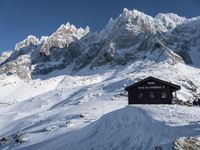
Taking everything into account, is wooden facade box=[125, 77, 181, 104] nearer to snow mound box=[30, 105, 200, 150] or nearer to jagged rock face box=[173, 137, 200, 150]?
snow mound box=[30, 105, 200, 150]

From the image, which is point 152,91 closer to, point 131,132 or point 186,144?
point 131,132

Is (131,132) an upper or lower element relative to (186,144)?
upper

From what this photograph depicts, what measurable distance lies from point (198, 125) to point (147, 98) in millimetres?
28172

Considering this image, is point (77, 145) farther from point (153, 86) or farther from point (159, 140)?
point (153, 86)

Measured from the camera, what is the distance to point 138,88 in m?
55.1

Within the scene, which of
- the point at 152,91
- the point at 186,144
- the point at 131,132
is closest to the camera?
the point at 186,144

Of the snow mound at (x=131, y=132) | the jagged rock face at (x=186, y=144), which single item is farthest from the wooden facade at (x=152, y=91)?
the jagged rock face at (x=186, y=144)

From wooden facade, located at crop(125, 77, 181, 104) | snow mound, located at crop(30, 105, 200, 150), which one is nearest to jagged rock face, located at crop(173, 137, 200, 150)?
snow mound, located at crop(30, 105, 200, 150)

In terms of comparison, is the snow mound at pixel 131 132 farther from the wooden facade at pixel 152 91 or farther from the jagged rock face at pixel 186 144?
the wooden facade at pixel 152 91

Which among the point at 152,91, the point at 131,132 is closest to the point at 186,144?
the point at 131,132

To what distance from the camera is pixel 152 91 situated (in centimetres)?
5462

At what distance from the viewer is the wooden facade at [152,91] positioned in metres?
54.2

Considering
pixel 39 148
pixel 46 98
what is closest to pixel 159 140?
pixel 39 148

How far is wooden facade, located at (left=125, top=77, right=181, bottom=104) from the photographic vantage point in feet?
178
